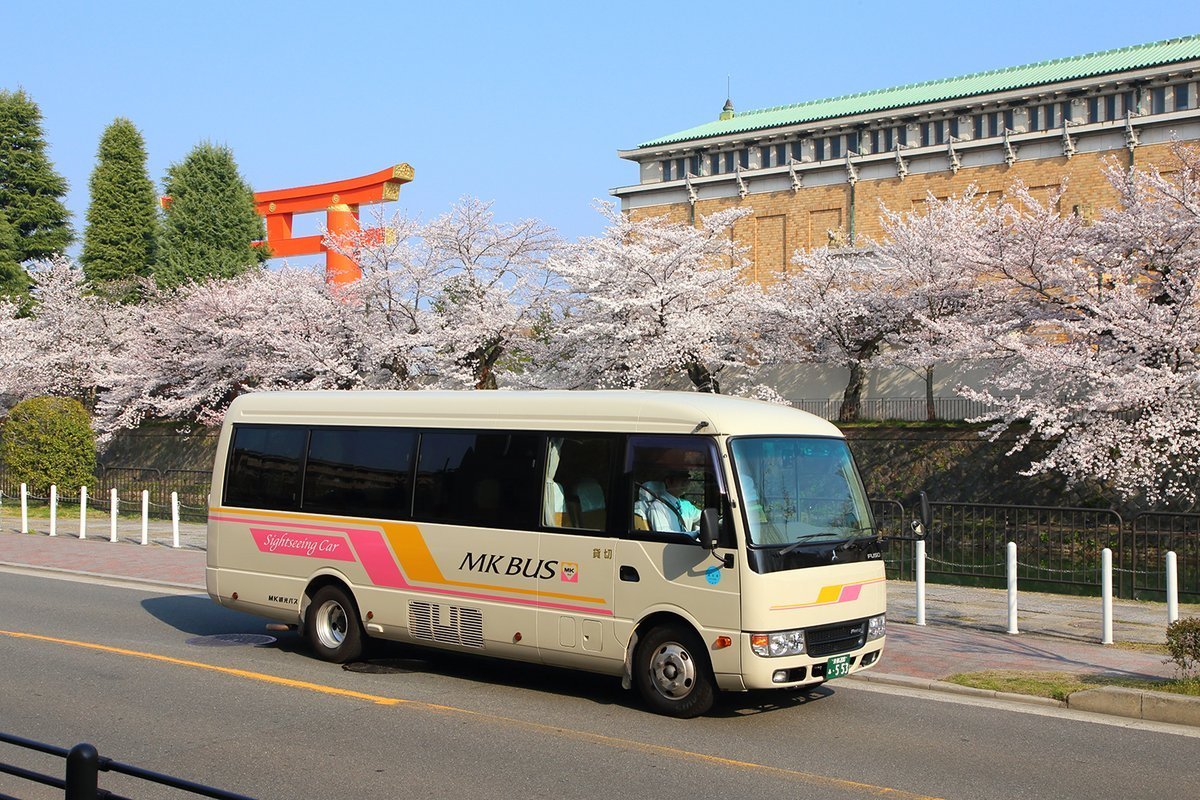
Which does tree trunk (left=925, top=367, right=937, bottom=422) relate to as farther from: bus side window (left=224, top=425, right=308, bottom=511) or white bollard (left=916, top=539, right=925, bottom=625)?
bus side window (left=224, top=425, right=308, bottom=511)

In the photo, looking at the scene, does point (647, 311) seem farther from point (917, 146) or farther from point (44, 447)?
point (917, 146)

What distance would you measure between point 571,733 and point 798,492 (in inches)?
104

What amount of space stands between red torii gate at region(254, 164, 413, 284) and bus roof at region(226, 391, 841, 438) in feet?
88.1

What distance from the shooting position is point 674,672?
907 cm

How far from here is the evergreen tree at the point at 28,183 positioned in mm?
59656

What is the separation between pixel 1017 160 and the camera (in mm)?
56188

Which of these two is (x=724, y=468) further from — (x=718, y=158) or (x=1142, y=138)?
(x=718, y=158)

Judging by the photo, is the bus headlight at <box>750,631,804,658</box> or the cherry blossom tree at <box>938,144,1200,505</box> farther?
Result: the cherry blossom tree at <box>938,144,1200,505</box>

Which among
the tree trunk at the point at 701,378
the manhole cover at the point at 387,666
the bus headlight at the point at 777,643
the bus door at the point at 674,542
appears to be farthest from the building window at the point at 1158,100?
the bus headlight at the point at 777,643

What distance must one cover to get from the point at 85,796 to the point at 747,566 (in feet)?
18.9

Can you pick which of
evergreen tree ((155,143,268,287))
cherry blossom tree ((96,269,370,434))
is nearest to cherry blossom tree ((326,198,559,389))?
cherry blossom tree ((96,269,370,434))

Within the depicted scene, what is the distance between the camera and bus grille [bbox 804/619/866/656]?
8867 millimetres

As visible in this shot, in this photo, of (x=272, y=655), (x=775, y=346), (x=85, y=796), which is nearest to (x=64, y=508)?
(x=775, y=346)

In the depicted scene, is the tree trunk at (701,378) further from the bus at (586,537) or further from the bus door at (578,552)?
the bus door at (578,552)
